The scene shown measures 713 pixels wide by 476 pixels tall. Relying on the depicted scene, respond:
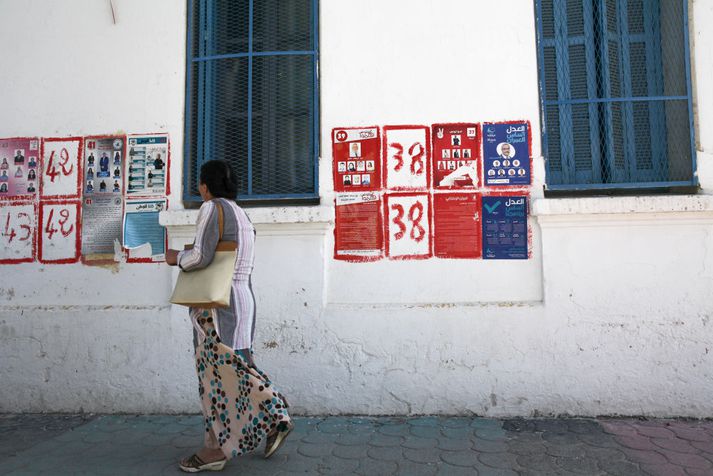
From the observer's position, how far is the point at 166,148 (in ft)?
12.4

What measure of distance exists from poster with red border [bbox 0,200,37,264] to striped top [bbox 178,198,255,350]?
1927mm

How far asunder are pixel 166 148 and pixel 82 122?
71 cm

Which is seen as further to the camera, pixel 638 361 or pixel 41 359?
pixel 41 359

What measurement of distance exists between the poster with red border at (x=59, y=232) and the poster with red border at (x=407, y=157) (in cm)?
233

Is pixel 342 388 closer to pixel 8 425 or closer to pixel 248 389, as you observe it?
pixel 248 389

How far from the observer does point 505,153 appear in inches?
140

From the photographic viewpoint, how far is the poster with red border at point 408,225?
3.56 meters

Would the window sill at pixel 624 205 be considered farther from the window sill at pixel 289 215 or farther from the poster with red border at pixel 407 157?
the window sill at pixel 289 215

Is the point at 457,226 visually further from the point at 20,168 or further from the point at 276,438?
the point at 20,168

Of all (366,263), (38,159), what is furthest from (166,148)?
(366,263)

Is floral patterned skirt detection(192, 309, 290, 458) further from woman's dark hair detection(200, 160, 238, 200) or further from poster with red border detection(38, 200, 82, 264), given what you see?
poster with red border detection(38, 200, 82, 264)

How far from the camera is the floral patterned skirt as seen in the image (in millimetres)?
2609

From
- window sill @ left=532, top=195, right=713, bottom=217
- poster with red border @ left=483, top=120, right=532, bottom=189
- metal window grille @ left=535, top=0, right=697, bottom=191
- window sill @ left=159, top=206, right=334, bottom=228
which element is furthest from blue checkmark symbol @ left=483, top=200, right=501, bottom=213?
window sill @ left=159, top=206, right=334, bottom=228

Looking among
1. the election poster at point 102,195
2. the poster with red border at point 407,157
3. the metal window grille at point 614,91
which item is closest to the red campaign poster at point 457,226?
the poster with red border at point 407,157
